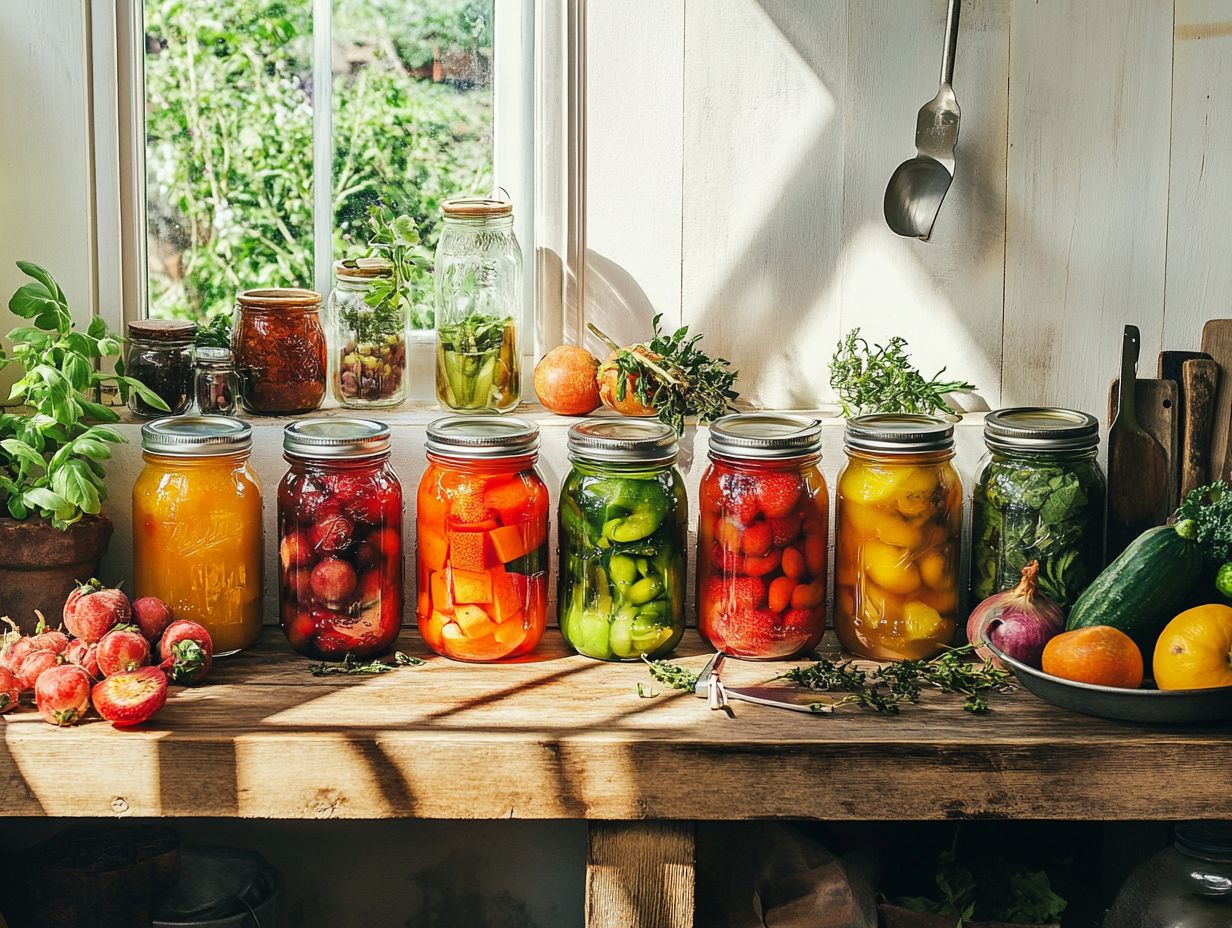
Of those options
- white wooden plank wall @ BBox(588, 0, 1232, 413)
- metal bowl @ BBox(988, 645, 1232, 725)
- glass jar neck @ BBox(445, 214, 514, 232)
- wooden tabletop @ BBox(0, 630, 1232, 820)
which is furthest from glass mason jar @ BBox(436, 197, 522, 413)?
metal bowl @ BBox(988, 645, 1232, 725)

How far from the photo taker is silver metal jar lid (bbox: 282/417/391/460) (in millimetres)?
1647

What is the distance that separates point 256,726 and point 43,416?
506mm

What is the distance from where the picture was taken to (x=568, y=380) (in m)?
1.85

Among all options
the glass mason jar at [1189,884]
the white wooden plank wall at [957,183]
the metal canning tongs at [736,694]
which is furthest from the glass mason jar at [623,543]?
the glass mason jar at [1189,884]

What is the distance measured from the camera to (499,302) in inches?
73.8

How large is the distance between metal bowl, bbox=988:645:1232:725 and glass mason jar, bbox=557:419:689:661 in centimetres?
45

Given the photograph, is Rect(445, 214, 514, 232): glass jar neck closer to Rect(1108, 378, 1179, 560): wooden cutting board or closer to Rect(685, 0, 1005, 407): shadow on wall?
Rect(685, 0, 1005, 407): shadow on wall

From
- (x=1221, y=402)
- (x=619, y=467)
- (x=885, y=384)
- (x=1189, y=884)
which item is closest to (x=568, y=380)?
(x=619, y=467)

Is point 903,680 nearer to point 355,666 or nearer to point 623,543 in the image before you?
point 623,543

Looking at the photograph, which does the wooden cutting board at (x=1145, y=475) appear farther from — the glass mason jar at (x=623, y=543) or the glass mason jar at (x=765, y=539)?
the glass mason jar at (x=623, y=543)

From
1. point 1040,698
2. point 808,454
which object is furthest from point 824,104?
point 1040,698

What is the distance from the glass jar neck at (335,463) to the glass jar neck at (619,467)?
0.27 meters

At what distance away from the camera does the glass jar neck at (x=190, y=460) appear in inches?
64.7

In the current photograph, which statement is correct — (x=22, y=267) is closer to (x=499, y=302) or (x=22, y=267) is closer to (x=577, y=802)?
(x=499, y=302)
